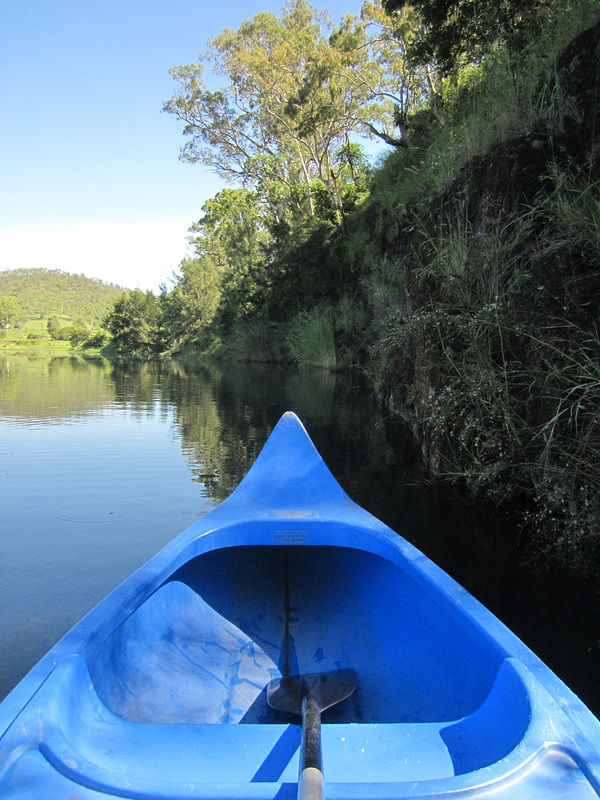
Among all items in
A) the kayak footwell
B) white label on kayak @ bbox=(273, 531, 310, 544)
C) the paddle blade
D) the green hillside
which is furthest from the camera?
the green hillside

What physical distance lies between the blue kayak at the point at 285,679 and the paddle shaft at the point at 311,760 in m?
0.05

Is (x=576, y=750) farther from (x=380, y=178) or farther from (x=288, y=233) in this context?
(x=288, y=233)

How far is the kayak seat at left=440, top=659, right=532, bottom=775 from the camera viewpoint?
1.24 meters

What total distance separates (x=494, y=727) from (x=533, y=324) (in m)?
3.03

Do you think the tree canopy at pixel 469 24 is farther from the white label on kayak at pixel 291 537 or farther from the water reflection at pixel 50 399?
the water reflection at pixel 50 399

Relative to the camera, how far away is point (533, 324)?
3.81 meters

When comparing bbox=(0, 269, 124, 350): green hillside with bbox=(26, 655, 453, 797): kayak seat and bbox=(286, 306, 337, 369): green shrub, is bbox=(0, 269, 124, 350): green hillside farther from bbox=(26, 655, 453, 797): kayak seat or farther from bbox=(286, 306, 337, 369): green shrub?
bbox=(26, 655, 453, 797): kayak seat

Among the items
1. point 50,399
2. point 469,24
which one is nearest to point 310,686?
point 469,24

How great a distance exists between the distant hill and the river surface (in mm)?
126323

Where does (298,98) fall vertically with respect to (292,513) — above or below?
above

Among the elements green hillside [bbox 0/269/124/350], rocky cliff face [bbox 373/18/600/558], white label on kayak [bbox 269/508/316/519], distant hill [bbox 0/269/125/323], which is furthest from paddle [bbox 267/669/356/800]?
distant hill [bbox 0/269/125/323]

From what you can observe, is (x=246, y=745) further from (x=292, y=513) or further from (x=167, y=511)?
(x=167, y=511)

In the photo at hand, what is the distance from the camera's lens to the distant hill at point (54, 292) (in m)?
145

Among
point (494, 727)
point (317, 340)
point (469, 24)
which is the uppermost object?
point (469, 24)
